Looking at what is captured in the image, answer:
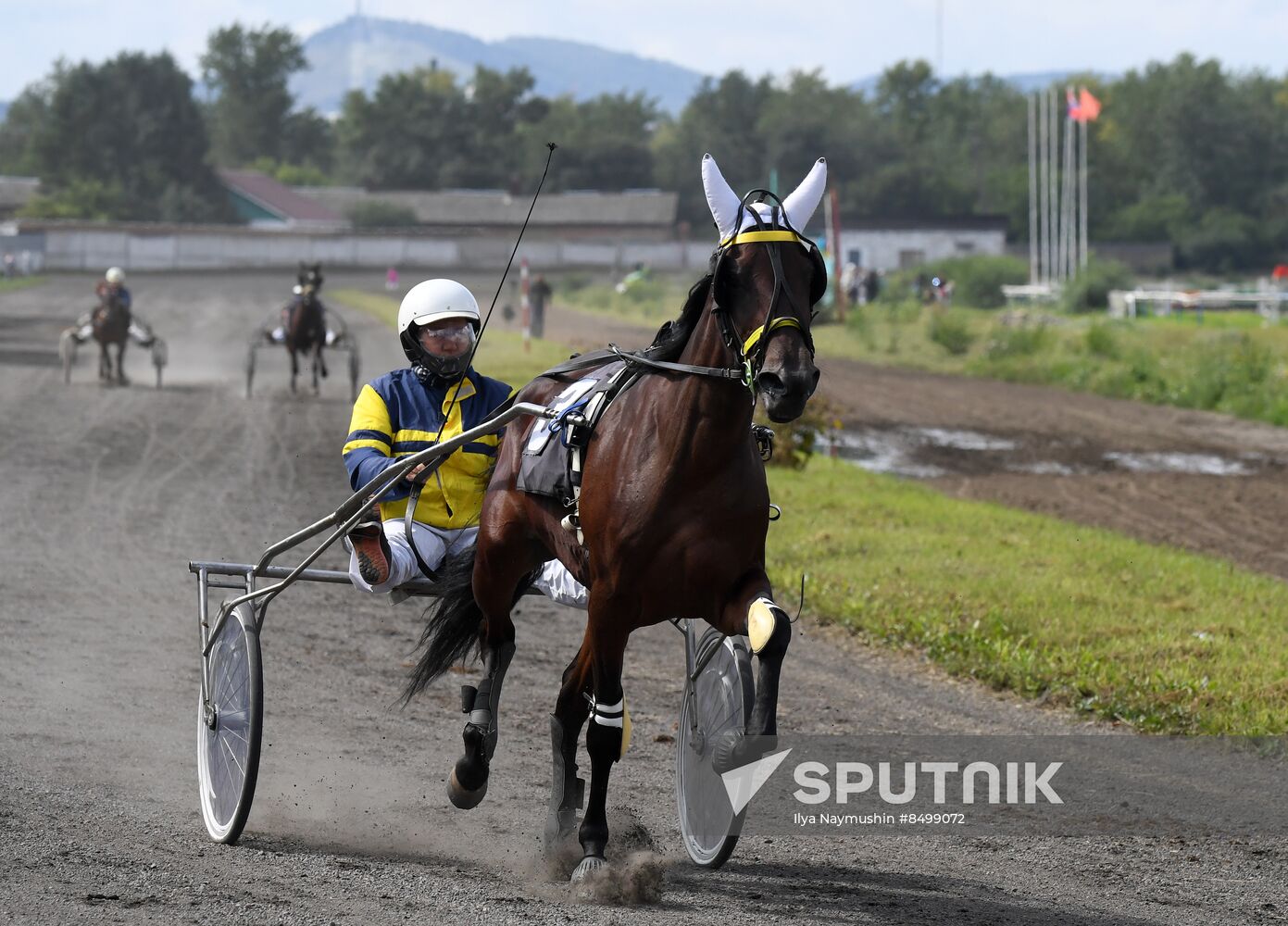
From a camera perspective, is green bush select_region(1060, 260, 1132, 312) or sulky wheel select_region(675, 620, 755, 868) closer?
sulky wheel select_region(675, 620, 755, 868)

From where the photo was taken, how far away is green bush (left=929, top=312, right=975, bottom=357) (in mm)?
30094

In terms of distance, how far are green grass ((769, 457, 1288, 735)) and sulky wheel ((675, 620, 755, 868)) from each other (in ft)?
9.31

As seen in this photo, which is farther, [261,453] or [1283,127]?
[1283,127]

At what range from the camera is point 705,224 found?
84062 millimetres

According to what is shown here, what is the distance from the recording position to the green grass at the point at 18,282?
48.9 metres

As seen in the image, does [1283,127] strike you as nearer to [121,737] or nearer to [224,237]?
[224,237]

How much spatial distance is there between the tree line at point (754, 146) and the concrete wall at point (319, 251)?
483 centimetres

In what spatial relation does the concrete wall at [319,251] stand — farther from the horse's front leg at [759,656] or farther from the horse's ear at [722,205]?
the horse's front leg at [759,656]

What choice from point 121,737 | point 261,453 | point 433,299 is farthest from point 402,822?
point 261,453

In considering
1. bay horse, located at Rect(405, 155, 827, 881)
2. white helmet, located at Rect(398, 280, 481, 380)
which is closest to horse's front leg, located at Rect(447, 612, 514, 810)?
bay horse, located at Rect(405, 155, 827, 881)

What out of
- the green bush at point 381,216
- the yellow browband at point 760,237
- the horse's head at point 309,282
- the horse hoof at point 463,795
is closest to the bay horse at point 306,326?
the horse's head at point 309,282

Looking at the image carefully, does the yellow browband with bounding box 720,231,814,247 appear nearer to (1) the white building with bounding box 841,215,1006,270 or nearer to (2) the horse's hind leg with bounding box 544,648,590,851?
(2) the horse's hind leg with bounding box 544,648,590,851

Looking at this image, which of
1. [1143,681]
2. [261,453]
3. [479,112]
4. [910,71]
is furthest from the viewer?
Answer: [910,71]

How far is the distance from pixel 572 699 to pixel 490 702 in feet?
1.36
